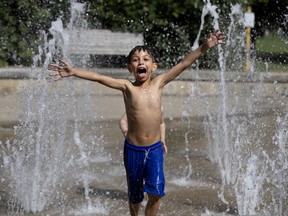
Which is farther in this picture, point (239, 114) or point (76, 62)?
point (76, 62)

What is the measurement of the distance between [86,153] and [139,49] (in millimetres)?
2989

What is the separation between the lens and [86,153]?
21.9 feet

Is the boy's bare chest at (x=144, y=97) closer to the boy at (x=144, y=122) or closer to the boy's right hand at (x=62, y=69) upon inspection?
the boy at (x=144, y=122)

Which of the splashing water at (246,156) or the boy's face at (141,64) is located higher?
the boy's face at (141,64)

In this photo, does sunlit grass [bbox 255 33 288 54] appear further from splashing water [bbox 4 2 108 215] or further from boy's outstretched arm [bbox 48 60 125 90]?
boy's outstretched arm [bbox 48 60 125 90]

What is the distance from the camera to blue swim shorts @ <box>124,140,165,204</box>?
3791 mm

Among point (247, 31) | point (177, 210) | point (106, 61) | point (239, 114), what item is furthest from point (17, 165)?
point (247, 31)

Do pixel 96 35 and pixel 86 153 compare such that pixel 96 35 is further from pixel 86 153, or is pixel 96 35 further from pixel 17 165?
pixel 17 165

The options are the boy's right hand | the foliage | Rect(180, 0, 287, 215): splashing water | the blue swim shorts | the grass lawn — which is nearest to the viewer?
the boy's right hand

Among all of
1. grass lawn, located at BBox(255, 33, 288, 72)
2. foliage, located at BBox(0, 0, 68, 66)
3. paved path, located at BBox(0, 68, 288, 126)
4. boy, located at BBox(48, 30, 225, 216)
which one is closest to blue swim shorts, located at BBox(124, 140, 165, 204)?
boy, located at BBox(48, 30, 225, 216)

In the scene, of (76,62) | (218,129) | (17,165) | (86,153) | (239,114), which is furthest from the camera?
(76,62)

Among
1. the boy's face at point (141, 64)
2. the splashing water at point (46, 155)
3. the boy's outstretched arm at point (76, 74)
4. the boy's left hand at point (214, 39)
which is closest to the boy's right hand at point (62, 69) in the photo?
the boy's outstretched arm at point (76, 74)

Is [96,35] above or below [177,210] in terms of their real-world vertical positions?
above

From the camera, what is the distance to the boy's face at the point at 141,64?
12.5ft
